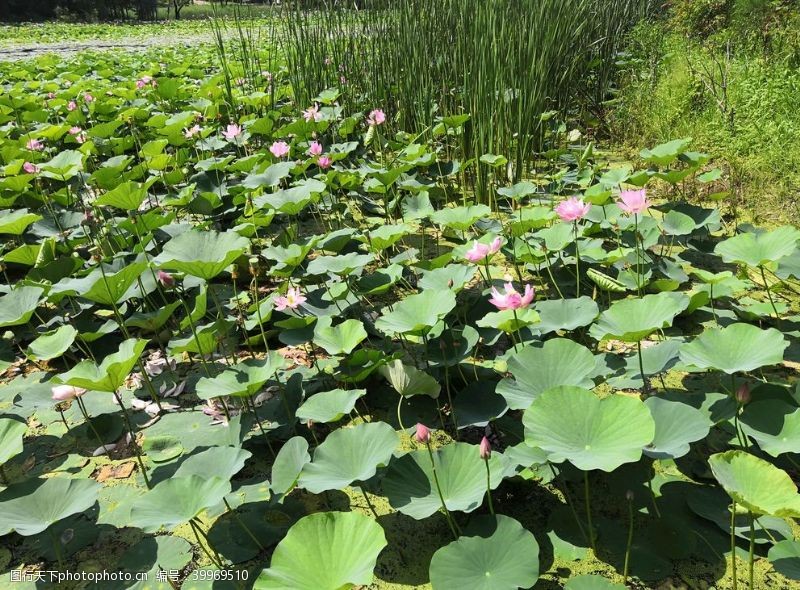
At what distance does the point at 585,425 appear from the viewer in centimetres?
117

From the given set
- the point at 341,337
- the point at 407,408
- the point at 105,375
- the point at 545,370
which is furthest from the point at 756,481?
the point at 105,375

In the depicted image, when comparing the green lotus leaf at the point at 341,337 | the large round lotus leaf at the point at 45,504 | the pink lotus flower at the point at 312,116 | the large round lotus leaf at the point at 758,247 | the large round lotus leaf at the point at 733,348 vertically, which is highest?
the pink lotus flower at the point at 312,116

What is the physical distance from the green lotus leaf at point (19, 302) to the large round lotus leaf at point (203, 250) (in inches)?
19.0

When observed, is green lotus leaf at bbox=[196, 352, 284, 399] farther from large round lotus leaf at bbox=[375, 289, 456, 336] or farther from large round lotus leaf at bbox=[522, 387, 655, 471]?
large round lotus leaf at bbox=[522, 387, 655, 471]

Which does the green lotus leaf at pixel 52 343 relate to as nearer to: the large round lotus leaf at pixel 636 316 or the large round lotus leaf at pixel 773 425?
the large round lotus leaf at pixel 636 316

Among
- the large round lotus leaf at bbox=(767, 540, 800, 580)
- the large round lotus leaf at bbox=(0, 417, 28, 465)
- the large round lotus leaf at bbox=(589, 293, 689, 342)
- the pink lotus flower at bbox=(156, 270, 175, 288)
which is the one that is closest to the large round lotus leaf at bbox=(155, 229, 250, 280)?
the pink lotus flower at bbox=(156, 270, 175, 288)

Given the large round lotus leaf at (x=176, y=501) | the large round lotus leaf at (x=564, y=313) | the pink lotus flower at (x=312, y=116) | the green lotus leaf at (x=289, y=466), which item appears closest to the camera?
the large round lotus leaf at (x=176, y=501)

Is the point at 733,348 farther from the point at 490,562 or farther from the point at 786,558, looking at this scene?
the point at 490,562

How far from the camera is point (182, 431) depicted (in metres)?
1.63

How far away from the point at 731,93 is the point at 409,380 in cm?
341

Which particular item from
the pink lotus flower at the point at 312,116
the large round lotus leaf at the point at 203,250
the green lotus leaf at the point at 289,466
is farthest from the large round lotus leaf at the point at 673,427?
the pink lotus flower at the point at 312,116

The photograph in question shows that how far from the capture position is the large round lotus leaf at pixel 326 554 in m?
0.94

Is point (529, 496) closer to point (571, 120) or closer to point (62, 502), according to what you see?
point (62, 502)

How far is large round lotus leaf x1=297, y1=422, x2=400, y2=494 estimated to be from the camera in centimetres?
116
